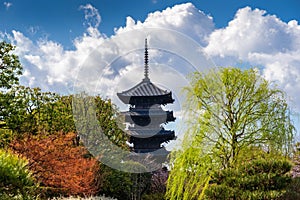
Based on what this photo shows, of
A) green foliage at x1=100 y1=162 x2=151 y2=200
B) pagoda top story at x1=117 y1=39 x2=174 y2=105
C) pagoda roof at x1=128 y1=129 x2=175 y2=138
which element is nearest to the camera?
green foliage at x1=100 y1=162 x2=151 y2=200

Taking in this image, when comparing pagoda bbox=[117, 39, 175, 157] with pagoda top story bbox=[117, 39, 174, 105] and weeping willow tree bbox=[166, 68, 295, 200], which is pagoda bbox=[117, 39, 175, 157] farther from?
weeping willow tree bbox=[166, 68, 295, 200]

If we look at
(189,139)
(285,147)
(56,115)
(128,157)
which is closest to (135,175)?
(128,157)

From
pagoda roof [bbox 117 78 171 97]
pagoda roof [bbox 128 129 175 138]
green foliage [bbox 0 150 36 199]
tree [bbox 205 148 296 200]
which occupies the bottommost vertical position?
green foliage [bbox 0 150 36 199]

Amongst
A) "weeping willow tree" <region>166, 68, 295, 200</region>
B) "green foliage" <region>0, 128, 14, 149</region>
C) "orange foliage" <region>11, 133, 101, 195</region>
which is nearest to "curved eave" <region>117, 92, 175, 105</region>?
"orange foliage" <region>11, 133, 101, 195</region>

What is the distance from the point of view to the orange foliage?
12.6 metres

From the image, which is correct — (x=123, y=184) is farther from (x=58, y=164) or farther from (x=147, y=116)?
(x=147, y=116)

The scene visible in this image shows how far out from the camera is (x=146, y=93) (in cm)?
2269

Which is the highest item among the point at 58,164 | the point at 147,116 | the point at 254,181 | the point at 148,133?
the point at 147,116

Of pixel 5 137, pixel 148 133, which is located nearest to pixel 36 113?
pixel 5 137

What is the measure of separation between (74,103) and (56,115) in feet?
5.75

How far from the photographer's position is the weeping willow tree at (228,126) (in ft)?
35.7

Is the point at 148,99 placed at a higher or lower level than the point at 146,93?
lower

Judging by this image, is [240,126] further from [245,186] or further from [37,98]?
[37,98]

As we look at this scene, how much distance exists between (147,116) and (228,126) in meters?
11.6
